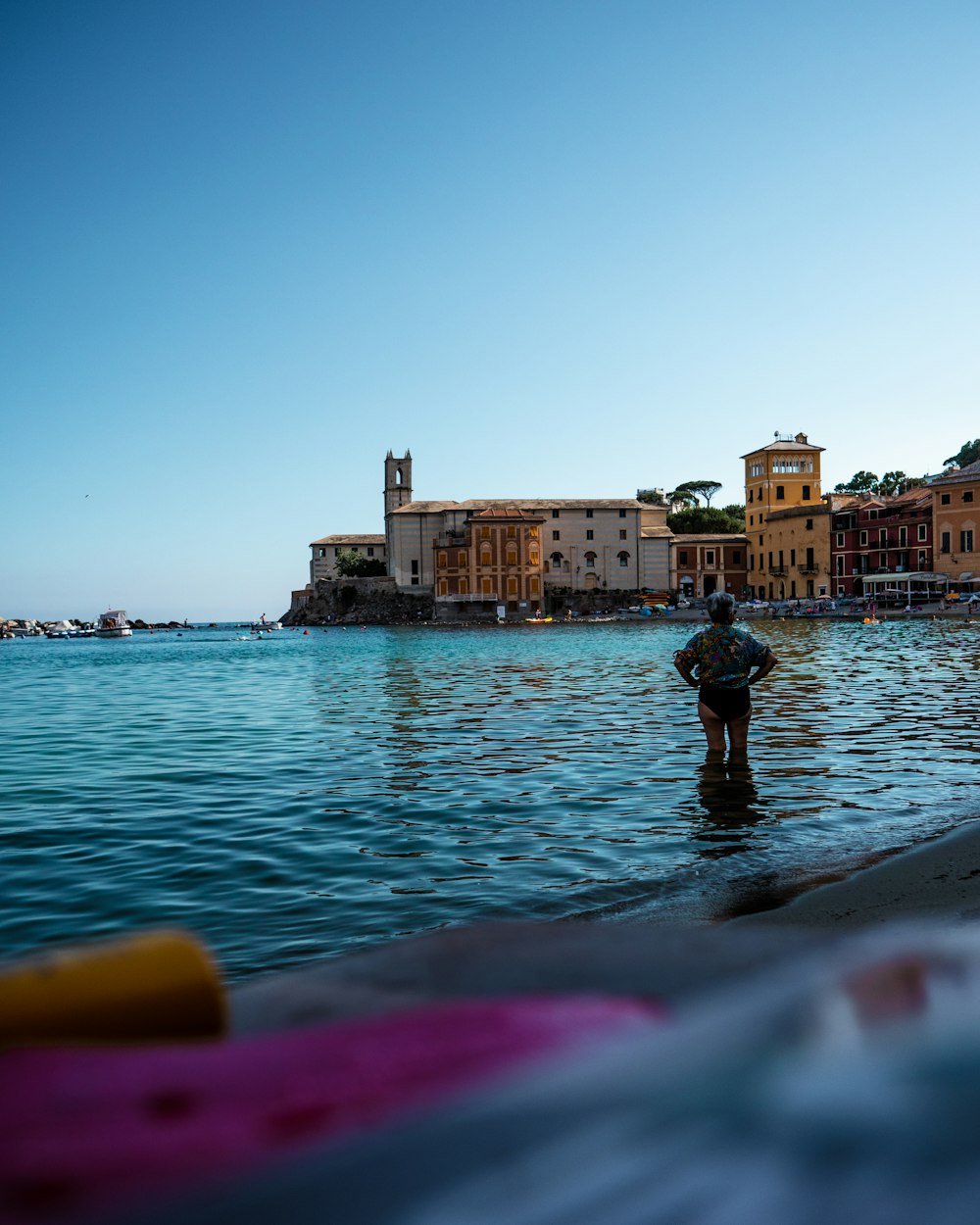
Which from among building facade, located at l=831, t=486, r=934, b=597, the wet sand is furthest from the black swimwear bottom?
building facade, located at l=831, t=486, r=934, b=597

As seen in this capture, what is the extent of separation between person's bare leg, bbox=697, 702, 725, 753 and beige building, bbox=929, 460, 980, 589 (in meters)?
56.0

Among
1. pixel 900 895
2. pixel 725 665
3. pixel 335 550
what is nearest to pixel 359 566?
pixel 335 550

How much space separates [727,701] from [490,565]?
2770 inches

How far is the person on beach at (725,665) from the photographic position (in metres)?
7.71

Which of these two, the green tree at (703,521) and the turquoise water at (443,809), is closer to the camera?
the turquoise water at (443,809)

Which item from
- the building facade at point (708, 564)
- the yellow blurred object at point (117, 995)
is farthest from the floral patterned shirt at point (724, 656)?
the building facade at point (708, 564)

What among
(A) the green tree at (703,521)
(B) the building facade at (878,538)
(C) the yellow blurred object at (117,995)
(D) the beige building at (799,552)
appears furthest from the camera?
(A) the green tree at (703,521)

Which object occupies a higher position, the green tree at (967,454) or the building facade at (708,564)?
the green tree at (967,454)

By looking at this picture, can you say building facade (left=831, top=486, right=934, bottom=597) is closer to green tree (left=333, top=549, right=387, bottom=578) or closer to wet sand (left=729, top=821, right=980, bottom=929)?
green tree (left=333, top=549, right=387, bottom=578)

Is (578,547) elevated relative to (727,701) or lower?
elevated

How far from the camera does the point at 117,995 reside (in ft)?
4.72

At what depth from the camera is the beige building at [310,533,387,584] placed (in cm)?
9450

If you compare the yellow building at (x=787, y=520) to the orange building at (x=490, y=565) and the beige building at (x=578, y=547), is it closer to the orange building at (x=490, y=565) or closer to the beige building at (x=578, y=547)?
the beige building at (x=578, y=547)

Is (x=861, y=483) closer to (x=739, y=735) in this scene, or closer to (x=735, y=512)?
(x=735, y=512)
